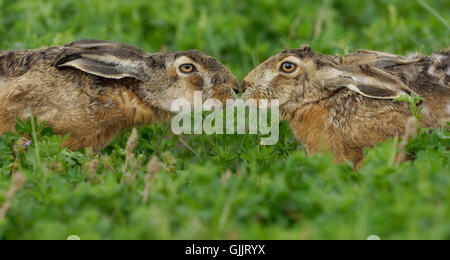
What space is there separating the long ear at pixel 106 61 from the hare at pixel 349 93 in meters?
1.22

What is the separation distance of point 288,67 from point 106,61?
197 cm

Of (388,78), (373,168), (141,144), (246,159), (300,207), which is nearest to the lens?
(300,207)

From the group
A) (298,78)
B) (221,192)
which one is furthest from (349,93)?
(221,192)

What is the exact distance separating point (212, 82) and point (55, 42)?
2099 millimetres

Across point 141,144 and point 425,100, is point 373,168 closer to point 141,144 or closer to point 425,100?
point 425,100

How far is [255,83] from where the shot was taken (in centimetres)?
754

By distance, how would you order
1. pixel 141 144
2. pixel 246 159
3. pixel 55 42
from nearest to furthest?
pixel 246 159 < pixel 141 144 < pixel 55 42

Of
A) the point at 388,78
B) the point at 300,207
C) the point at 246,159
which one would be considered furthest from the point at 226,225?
the point at 388,78

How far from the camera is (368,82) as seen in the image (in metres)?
6.92

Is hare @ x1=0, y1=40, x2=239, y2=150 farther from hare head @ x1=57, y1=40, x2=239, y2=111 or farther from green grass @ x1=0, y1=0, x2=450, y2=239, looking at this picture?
green grass @ x1=0, y1=0, x2=450, y2=239

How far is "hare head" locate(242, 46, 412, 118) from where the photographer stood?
723cm

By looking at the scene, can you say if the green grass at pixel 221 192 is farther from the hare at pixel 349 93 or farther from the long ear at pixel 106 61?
the long ear at pixel 106 61
